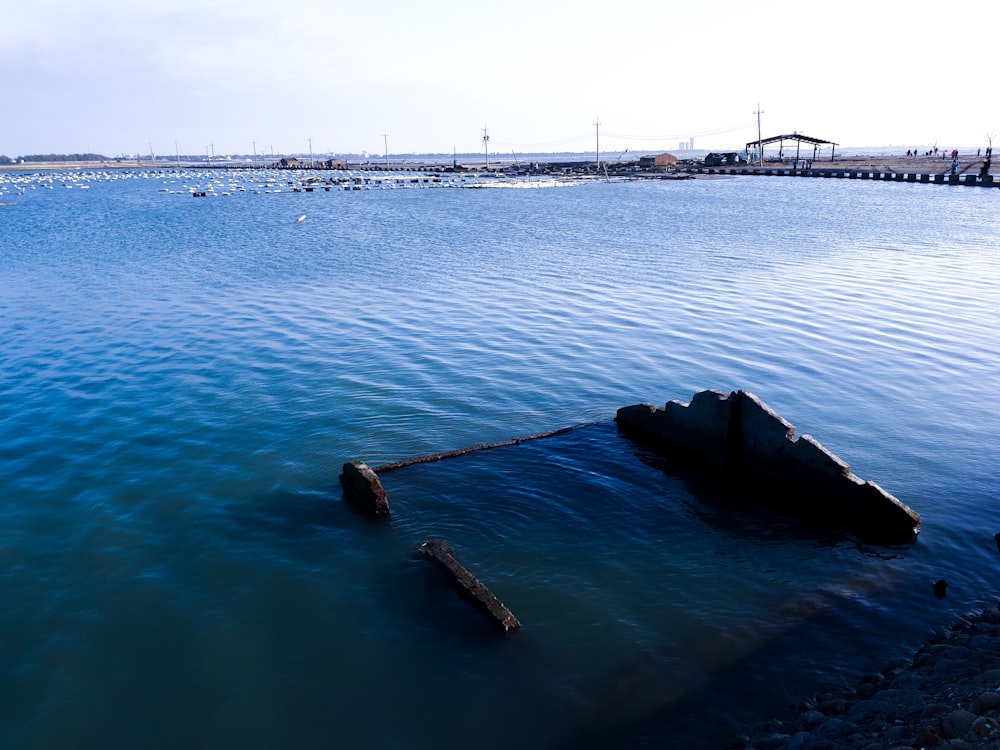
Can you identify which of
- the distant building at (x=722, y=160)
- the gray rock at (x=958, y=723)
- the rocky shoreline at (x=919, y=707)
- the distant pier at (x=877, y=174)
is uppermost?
the distant building at (x=722, y=160)

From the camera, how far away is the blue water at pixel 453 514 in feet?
33.6

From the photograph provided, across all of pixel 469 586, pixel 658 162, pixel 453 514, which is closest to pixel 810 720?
pixel 469 586

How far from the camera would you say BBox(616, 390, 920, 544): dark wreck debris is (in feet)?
45.0

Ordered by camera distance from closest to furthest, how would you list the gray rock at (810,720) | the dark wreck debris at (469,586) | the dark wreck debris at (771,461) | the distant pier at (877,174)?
1. the gray rock at (810,720)
2. the dark wreck debris at (469,586)
3. the dark wreck debris at (771,461)
4. the distant pier at (877,174)

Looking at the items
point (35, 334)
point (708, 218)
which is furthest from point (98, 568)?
point (708, 218)

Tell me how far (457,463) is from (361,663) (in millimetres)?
6788

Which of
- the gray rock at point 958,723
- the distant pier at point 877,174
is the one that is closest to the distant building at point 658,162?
the distant pier at point 877,174

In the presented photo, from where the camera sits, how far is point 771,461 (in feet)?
49.9

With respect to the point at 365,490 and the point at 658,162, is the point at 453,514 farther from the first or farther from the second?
the point at 658,162

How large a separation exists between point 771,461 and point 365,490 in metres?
9.16

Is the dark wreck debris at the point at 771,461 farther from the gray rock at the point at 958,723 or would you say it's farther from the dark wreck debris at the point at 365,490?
the dark wreck debris at the point at 365,490

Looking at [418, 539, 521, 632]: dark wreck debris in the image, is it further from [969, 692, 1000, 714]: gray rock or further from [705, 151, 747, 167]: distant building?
[705, 151, 747, 167]: distant building

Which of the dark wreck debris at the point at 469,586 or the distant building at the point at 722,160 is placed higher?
the distant building at the point at 722,160

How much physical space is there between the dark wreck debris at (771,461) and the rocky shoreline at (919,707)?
2.93 meters
